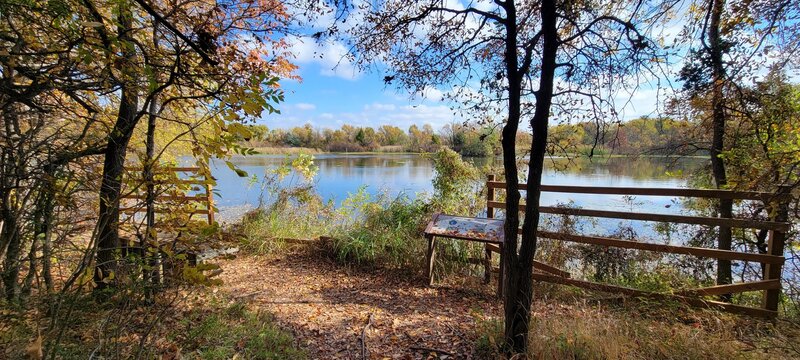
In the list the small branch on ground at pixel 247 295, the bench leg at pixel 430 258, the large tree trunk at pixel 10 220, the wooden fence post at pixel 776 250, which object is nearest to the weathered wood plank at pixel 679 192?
the wooden fence post at pixel 776 250

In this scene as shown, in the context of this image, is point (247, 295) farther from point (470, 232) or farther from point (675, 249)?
point (675, 249)

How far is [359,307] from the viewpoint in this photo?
3891 mm

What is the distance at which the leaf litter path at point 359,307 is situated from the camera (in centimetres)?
300

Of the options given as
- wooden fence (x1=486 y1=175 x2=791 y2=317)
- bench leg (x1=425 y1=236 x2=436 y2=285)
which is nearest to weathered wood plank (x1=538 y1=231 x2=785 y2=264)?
wooden fence (x1=486 y1=175 x2=791 y2=317)

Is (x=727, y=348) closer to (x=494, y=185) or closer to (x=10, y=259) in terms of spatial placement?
(x=494, y=185)

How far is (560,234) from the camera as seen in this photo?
4.20 metres

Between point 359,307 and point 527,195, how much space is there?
2365mm

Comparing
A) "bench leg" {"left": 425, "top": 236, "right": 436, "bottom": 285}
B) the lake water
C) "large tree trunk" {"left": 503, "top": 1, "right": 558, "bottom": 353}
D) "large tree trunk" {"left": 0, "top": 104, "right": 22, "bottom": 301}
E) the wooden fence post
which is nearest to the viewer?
"large tree trunk" {"left": 0, "top": 104, "right": 22, "bottom": 301}

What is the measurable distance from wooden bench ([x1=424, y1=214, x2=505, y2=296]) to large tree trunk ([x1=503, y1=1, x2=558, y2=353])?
140cm

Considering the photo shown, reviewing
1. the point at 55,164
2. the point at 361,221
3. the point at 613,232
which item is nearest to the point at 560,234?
the point at 613,232

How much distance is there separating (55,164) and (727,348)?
4.27 meters

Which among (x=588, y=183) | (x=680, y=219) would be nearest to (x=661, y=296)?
(x=680, y=219)

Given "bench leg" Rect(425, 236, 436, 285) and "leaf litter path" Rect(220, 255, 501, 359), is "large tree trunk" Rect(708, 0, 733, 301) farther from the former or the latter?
"bench leg" Rect(425, 236, 436, 285)

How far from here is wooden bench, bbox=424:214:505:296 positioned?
402 cm
